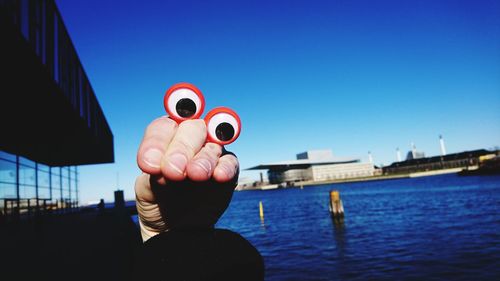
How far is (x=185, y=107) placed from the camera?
1.29 meters

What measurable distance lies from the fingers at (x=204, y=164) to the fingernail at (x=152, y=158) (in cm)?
11

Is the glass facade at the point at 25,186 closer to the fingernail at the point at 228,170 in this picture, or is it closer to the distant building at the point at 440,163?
the fingernail at the point at 228,170

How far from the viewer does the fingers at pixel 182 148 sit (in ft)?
3.36

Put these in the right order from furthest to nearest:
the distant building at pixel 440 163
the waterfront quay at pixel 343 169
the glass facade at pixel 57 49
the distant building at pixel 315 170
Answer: the distant building at pixel 315 170, the waterfront quay at pixel 343 169, the distant building at pixel 440 163, the glass facade at pixel 57 49

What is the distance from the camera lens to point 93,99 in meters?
20.0

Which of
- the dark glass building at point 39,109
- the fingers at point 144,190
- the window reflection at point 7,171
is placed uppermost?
the dark glass building at point 39,109

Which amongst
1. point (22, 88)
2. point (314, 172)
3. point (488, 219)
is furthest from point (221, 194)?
point (314, 172)

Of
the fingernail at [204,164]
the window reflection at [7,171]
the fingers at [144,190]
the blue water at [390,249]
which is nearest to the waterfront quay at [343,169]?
the blue water at [390,249]

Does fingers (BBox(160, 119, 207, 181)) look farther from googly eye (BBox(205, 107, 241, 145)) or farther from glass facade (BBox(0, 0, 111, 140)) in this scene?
glass facade (BBox(0, 0, 111, 140))

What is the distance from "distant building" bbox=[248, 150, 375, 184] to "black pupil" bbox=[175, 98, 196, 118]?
167523 millimetres

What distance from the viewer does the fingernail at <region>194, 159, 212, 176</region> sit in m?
1.03

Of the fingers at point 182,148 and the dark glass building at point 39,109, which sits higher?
the dark glass building at point 39,109

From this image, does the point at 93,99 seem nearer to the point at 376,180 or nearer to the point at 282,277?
the point at 282,277

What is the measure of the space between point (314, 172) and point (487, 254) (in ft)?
514
